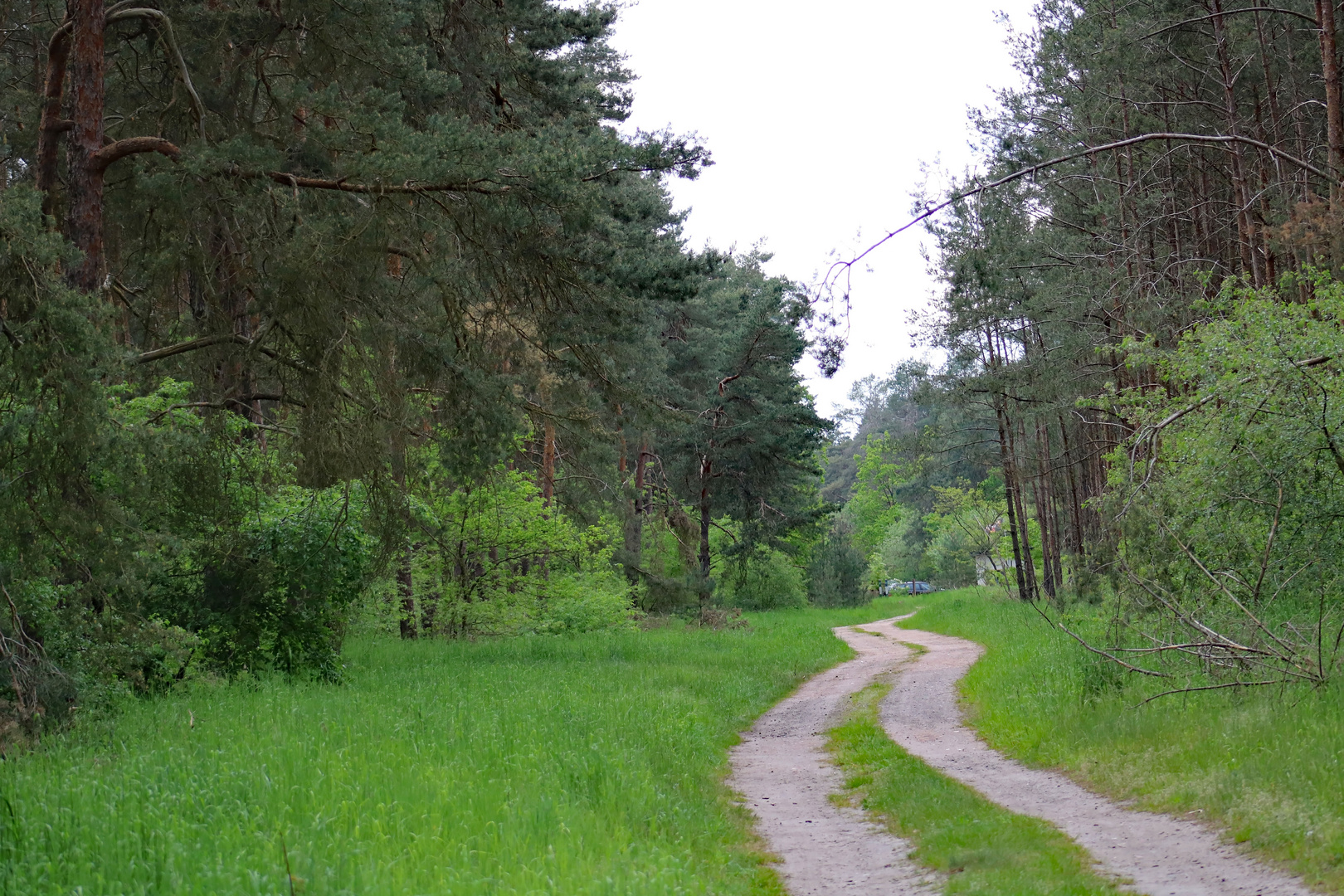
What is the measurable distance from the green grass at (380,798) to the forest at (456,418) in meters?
0.05

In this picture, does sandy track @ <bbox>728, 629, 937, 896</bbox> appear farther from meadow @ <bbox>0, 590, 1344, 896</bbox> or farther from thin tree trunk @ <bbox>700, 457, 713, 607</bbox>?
thin tree trunk @ <bbox>700, 457, 713, 607</bbox>

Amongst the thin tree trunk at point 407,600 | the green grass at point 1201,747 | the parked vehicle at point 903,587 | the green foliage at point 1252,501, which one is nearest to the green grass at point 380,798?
the green grass at point 1201,747

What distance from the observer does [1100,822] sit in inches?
285

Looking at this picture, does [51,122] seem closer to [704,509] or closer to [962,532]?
[704,509]

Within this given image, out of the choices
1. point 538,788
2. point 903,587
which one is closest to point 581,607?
point 538,788

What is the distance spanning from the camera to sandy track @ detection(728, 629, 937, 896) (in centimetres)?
625

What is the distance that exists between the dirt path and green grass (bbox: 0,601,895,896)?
40 cm

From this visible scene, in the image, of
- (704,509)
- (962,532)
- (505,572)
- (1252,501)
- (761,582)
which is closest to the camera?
(1252,501)

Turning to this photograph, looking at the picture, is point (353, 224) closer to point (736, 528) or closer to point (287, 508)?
point (287, 508)

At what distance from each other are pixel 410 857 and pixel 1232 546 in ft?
30.2

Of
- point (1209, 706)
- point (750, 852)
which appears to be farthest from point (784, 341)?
point (750, 852)

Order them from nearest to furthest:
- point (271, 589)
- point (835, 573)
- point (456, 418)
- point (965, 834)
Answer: point (965, 834)
point (456, 418)
point (271, 589)
point (835, 573)

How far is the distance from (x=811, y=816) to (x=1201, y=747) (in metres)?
3.35

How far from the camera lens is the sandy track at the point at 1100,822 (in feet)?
18.2
